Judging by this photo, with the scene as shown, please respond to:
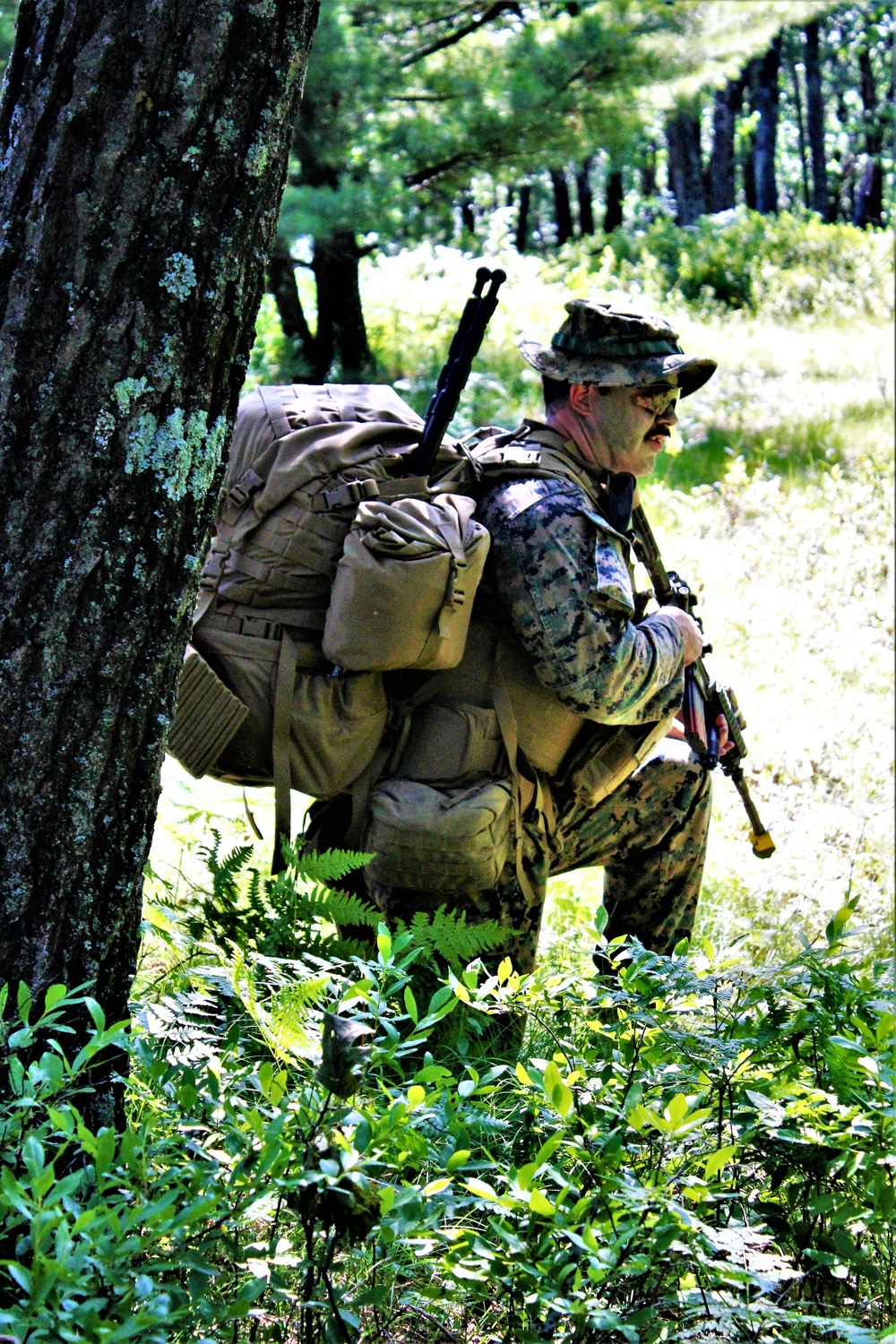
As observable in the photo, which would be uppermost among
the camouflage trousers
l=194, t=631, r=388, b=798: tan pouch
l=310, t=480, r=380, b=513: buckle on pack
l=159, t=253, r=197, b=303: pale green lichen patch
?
l=159, t=253, r=197, b=303: pale green lichen patch

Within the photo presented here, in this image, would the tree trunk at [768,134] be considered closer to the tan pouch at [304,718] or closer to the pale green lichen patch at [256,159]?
the tan pouch at [304,718]

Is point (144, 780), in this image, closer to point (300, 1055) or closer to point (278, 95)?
point (300, 1055)

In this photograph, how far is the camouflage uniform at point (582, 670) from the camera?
331 cm

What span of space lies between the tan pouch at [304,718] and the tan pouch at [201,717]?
2.3 inches

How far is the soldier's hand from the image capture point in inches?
147

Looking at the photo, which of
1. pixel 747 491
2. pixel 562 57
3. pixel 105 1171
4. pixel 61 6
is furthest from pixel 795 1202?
pixel 562 57

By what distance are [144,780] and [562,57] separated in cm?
920

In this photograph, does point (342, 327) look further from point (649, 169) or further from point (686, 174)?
point (649, 169)

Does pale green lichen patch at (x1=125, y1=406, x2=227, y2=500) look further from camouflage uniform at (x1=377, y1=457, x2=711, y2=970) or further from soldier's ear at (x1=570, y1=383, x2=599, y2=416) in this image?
soldier's ear at (x1=570, y1=383, x2=599, y2=416)

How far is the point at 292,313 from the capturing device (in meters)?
10.2

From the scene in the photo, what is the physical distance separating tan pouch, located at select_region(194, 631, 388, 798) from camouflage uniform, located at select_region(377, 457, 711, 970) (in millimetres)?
395

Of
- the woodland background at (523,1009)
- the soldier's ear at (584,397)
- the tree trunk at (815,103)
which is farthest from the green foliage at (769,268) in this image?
the tree trunk at (815,103)

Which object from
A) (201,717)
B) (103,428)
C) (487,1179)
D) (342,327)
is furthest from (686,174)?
(487,1179)

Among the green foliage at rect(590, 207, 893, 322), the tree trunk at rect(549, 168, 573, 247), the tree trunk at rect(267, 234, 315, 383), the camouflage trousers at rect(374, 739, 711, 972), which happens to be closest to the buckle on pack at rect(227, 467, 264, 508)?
the camouflage trousers at rect(374, 739, 711, 972)
